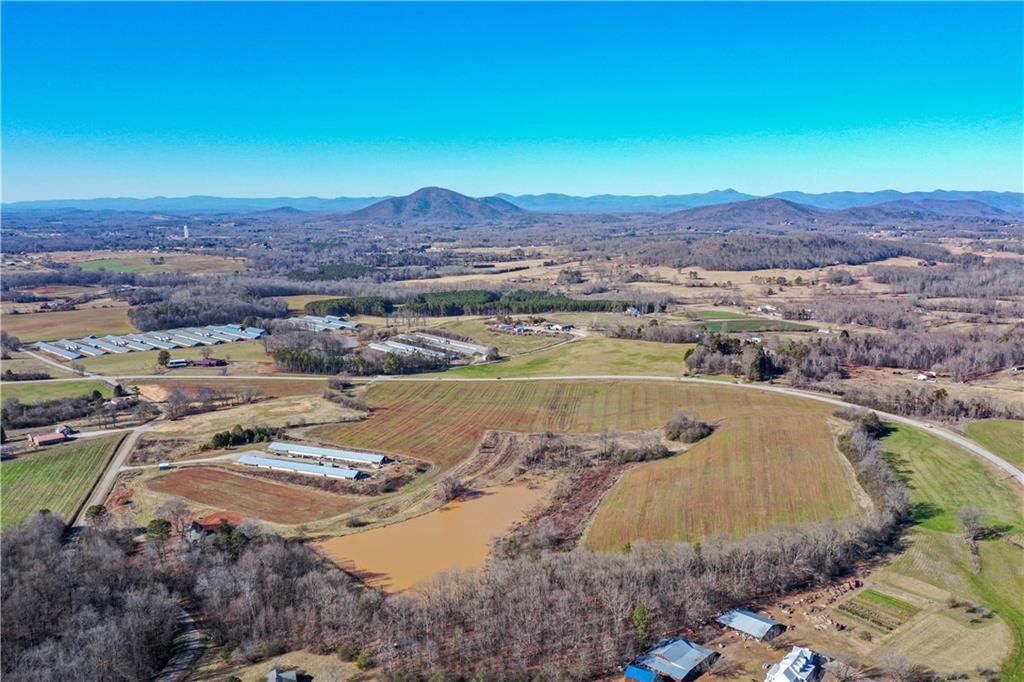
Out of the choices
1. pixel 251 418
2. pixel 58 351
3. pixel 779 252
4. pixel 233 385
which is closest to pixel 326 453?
pixel 251 418

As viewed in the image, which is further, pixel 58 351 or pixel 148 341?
pixel 148 341

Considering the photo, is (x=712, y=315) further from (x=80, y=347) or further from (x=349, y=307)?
(x=80, y=347)

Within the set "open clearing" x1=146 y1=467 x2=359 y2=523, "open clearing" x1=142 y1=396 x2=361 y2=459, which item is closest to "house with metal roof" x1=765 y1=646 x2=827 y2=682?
"open clearing" x1=146 y1=467 x2=359 y2=523

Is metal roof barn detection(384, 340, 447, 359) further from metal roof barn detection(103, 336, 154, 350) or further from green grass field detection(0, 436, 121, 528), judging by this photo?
green grass field detection(0, 436, 121, 528)

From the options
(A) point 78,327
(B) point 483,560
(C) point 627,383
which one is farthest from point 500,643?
(A) point 78,327

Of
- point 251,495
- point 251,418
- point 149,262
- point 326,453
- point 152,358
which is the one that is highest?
point 149,262

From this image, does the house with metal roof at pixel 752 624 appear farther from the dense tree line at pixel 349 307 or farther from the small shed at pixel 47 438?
the dense tree line at pixel 349 307

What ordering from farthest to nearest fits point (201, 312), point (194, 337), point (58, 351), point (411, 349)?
point (201, 312) < point (194, 337) < point (411, 349) < point (58, 351)
